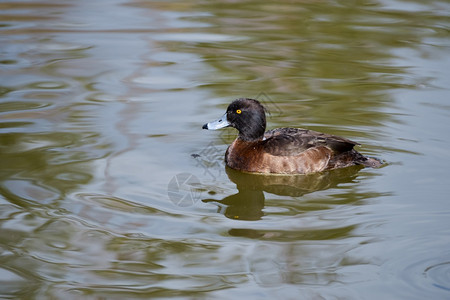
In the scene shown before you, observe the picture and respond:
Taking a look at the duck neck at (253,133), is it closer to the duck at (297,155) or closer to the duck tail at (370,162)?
the duck at (297,155)

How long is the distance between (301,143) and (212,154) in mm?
1151

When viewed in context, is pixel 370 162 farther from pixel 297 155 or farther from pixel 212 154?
pixel 212 154

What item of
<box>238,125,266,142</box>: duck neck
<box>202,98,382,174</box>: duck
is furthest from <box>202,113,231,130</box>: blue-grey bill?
<box>202,98,382,174</box>: duck

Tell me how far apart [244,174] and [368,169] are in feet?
4.44

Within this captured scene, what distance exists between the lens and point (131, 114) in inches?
378

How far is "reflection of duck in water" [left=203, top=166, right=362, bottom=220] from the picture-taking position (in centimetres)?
720

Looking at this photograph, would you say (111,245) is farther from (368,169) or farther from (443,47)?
(443,47)

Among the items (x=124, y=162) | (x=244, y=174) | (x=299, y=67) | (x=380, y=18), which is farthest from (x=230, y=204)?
(x=380, y=18)

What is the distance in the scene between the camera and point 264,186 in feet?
25.9

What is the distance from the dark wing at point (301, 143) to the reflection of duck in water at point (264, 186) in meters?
0.27

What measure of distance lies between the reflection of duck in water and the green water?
32mm

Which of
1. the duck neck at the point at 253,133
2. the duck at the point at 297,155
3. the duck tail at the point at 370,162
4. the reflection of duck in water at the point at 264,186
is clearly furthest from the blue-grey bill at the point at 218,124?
the duck tail at the point at 370,162

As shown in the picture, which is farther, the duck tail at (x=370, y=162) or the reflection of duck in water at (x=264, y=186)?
the duck tail at (x=370, y=162)

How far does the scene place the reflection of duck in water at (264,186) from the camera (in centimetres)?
720
